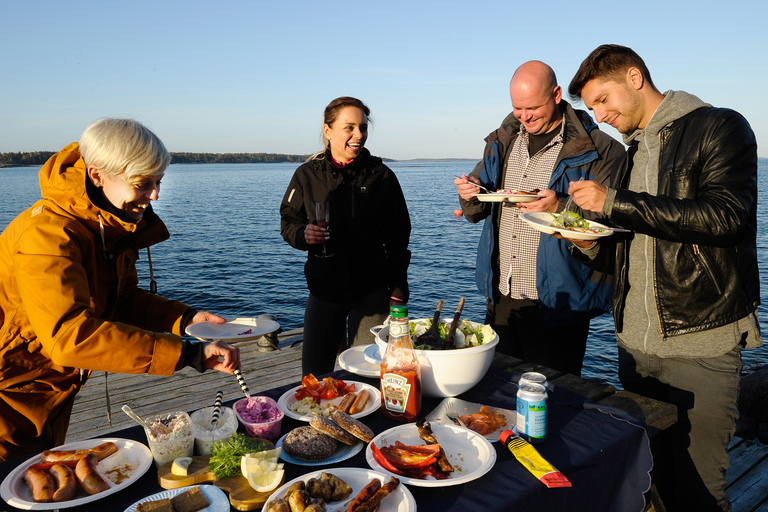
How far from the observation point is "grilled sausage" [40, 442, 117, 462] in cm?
167

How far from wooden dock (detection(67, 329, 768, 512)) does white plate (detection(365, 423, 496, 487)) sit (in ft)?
2.76

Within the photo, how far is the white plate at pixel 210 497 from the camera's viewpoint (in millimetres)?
1459

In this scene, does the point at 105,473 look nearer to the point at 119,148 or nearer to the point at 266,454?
the point at 266,454

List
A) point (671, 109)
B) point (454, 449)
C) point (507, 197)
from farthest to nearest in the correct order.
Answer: point (507, 197) → point (671, 109) → point (454, 449)

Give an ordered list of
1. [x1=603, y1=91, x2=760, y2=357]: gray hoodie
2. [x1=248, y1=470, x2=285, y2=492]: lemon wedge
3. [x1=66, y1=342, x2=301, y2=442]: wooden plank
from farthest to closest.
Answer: [x1=66, y1=342, x2=301, y2=442]: wooden plank < [x1=603, y1=91, x2=760, y2=357]: gray hoodie < [x1=248, y1=470, x2=285, y2=492]: lemon wedge

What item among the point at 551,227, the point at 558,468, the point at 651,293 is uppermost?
the point at 551,227

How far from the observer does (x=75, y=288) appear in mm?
1843

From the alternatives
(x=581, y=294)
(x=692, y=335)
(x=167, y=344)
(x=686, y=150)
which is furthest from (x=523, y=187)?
(x=167, y=344)

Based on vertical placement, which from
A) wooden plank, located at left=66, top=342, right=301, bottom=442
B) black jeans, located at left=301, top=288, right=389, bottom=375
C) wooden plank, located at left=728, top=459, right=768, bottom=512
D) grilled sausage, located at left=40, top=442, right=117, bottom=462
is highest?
grilled sausage, located at left=40, top=442, right=117, bottom=462

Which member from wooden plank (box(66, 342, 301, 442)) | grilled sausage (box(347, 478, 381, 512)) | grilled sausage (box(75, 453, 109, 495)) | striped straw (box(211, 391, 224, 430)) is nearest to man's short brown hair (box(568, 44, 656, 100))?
grilled sausage (box(347, 478, 381, 512))

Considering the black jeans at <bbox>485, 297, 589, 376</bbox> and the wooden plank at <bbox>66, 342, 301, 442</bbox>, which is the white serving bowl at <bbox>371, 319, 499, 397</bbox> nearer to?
the black jeans at <bbox>485, 297, 589, 376</bbox>

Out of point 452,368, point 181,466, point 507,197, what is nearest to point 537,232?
point 507,197

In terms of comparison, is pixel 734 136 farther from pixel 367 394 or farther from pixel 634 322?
pixel 367 394

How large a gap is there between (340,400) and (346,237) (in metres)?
1.72
